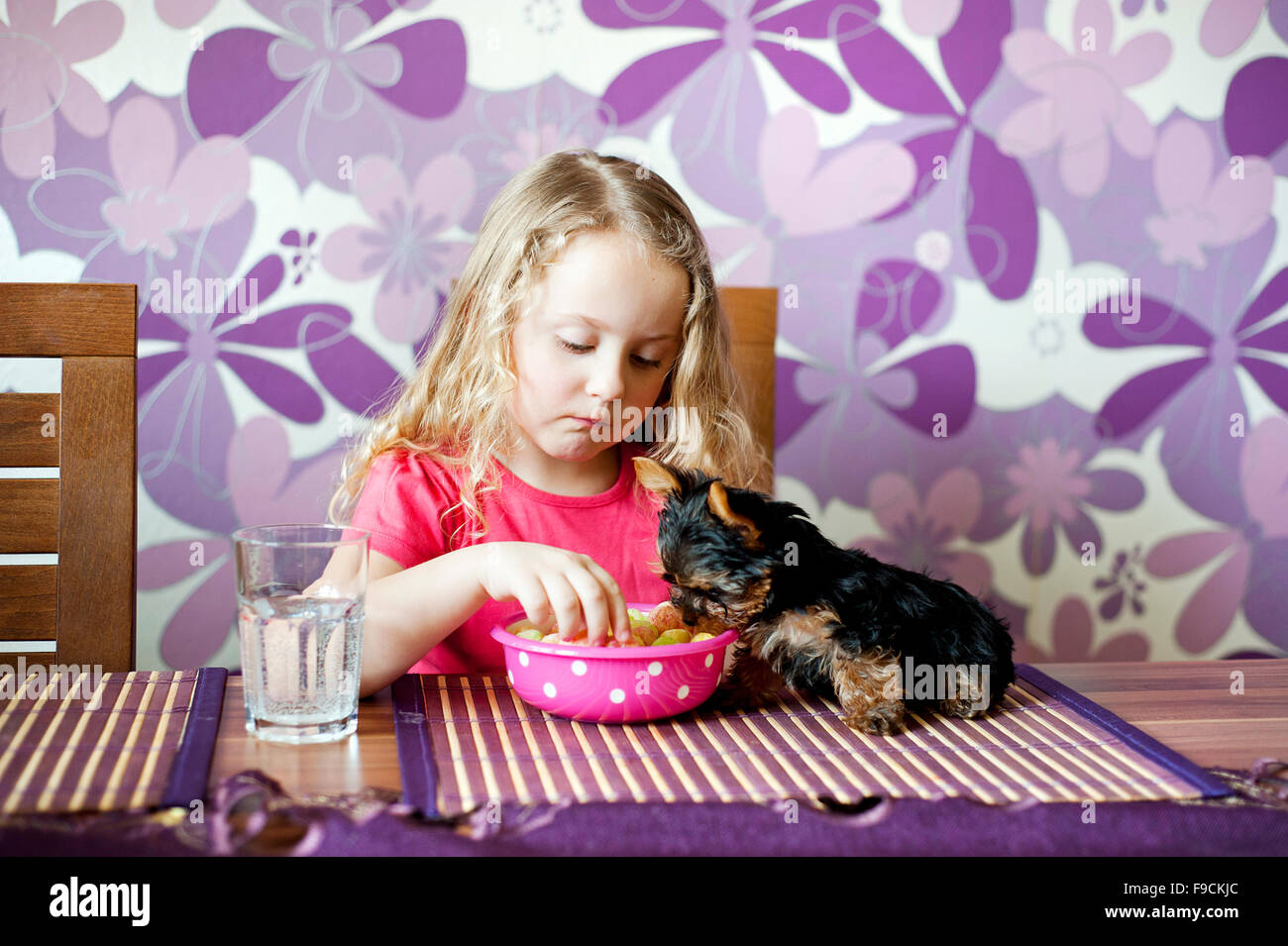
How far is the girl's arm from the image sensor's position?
1041 millimetres

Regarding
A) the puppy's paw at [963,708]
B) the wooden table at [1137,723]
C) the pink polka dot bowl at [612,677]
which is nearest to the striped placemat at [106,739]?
the wooden table at [1137,723]

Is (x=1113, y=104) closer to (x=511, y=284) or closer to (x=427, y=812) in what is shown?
(x=511, y=284)

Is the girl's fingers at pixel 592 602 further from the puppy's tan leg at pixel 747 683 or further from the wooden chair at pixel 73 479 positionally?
the wooden chair at pixel 73 479

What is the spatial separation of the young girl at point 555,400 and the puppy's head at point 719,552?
0.22 m

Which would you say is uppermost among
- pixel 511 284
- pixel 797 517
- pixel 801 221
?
pixel 801 221

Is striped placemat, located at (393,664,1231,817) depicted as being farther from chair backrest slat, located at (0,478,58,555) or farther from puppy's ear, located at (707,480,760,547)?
chair backrest slat, located at (0,478,58,555)

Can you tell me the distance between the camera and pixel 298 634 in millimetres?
873

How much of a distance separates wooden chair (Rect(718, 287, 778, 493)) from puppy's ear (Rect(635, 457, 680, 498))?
90cm

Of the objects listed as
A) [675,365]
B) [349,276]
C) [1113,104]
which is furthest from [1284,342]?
[349,276]

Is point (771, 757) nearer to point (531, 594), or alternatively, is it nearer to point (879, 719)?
point (879, 719)

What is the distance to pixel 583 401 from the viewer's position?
4.41 feet

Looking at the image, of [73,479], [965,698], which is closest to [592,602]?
[965,698]

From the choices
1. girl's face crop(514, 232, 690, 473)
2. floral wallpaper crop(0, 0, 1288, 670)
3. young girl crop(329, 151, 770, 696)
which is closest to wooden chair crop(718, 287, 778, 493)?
young girl crop(329, 151, 770, 696)

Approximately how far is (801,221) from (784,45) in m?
0.39
